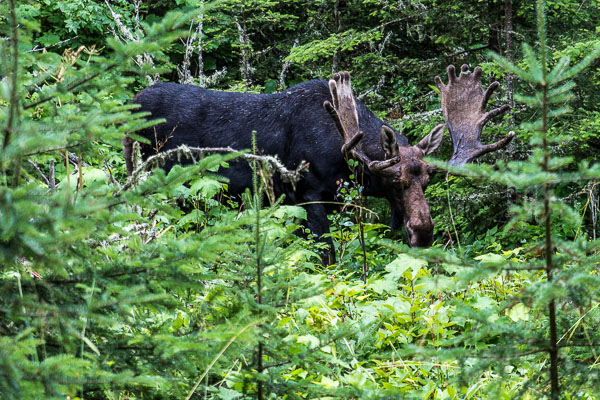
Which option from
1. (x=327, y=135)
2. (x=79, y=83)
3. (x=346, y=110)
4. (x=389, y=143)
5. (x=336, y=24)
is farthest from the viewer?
(x=336, y=24)

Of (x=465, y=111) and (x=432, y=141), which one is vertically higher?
(x=465, y=111)

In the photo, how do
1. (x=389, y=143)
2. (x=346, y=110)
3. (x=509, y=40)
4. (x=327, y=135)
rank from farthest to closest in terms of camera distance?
(x=509, y=40) < (x=327, y=135) < (x=346, y=110) < (x=389, y=143)

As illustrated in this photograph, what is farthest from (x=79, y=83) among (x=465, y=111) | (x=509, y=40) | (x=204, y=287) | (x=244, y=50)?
(x=244, y=50)

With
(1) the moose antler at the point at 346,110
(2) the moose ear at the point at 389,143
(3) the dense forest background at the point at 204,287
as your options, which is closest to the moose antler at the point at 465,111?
(2) the moose ear at the point at 389,143

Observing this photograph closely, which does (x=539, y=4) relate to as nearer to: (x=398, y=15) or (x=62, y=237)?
(x=62, y=237)

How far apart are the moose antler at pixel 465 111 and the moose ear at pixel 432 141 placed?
0.71ft

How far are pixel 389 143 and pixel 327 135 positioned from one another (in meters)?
1.02

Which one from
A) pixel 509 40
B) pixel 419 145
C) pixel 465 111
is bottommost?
pixel 419 145

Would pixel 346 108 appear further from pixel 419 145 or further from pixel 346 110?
pixel 419 145

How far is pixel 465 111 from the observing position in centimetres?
732

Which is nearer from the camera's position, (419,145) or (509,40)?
(419,145)

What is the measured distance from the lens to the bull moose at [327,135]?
6801 mm

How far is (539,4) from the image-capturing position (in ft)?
6.61

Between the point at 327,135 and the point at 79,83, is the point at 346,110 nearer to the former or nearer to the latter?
the point at 327,135
